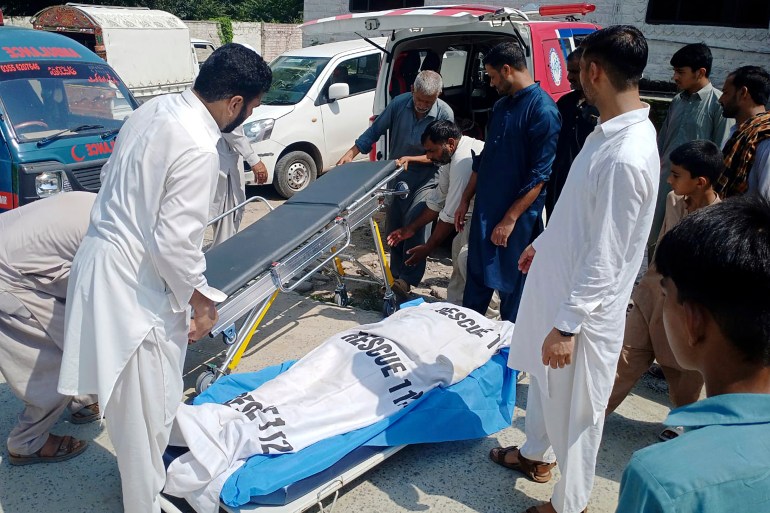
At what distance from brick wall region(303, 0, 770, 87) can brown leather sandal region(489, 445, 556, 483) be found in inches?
400

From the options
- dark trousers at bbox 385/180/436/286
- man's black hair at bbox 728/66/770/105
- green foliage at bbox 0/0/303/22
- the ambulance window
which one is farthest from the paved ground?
green foliage at bbox 0/0/303/22

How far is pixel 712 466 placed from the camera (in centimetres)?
90

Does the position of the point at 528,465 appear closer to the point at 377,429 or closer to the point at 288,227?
the point at 377,429

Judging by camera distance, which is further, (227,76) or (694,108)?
(694,108)

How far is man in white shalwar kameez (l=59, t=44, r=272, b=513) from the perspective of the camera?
2.24 m

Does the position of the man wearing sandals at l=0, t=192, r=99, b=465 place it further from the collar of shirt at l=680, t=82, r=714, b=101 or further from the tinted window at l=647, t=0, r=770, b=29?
the tinted window at l=647, t=0, r=770, b=29

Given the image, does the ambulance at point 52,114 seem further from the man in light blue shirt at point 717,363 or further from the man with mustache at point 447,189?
the man in light blue shirt at point 717,363

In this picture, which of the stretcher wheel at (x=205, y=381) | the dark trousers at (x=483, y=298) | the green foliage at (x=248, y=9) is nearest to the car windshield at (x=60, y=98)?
the stretcher wheel at (x=205, y=381)

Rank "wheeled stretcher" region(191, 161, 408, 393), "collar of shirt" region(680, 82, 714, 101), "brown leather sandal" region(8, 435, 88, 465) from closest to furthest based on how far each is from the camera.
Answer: "brown leather sandal" region(8, 435, 88, 465) < "wheeled stretcher" region(191, 161, 408, 393) < "collar of shirt" region(680, 82, 714, 101)

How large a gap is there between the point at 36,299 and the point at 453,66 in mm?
5927

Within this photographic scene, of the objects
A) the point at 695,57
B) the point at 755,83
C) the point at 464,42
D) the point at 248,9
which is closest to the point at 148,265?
the point at 755,83

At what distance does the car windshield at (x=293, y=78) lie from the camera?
8102 mm

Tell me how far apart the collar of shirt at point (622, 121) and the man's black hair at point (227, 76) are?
132 centimetres

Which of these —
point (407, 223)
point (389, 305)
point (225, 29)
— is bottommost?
point (389, 305)
